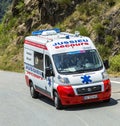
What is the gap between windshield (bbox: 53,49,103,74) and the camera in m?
16.8

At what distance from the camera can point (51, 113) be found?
53.6 feet

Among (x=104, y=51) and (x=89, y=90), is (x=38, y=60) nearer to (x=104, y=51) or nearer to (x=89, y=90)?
(x=89, y=90)

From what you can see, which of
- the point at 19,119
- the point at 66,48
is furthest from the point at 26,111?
the point at 66,48

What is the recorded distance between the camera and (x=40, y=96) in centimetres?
2030

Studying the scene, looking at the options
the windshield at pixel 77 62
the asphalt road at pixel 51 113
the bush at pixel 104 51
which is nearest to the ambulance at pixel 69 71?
the windshield at pixel 77 62

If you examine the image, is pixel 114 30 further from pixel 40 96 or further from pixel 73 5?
pixel 40 96

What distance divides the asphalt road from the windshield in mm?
1298

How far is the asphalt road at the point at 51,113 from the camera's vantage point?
1452cm

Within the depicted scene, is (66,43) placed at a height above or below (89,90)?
above

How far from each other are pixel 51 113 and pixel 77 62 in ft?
6.68

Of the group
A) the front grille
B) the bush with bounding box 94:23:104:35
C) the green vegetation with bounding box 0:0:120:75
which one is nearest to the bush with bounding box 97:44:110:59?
the green vegetation with bounding box 0:0:120:75

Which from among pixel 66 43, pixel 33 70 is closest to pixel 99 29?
pixel 33 70

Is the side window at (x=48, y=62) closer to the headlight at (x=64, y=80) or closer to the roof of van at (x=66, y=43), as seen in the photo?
Answer: the roof of van at (x=66, y=43)

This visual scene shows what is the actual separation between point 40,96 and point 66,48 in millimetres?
3595
